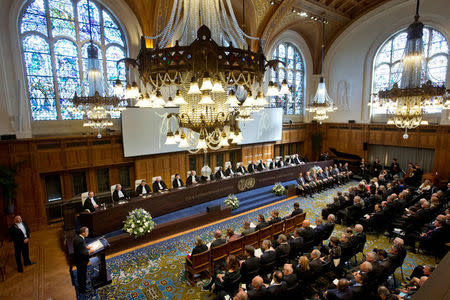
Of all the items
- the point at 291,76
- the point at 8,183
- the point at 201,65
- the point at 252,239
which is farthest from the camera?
the point at 291,76

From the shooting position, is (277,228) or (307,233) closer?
(307,233)

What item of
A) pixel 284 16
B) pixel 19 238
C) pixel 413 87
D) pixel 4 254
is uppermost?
pixel 284 16

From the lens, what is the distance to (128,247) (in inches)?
265

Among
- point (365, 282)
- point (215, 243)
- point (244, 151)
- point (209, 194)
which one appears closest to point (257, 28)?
point (244, 151)

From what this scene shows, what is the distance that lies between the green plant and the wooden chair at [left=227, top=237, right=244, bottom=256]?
7.37 metres

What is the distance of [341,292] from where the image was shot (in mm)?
3900

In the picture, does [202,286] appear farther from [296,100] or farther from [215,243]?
[296,100]

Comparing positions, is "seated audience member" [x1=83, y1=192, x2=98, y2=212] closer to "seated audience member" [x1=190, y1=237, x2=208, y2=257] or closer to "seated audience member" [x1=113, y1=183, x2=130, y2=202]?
"seated audience member" [x1=113, y1=183, x2=130, y2=202]

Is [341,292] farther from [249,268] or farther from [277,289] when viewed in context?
[249,268]

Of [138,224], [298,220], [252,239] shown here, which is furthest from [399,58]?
[138,224]

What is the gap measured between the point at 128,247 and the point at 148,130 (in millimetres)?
5409

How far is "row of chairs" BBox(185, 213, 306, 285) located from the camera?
512 cm

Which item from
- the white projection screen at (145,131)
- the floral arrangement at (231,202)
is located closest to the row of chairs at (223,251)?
the floral arrangement at (231,202)

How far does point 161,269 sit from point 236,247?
1944 millimetres
